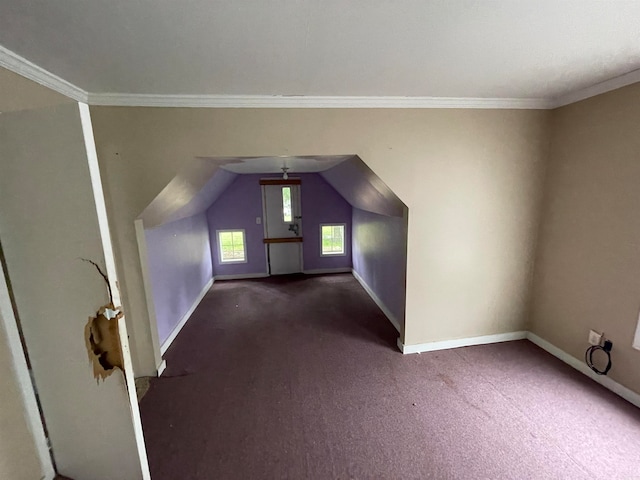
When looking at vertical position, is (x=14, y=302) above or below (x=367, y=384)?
above

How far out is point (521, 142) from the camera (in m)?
2.17

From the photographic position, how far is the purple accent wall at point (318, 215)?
15.1ft

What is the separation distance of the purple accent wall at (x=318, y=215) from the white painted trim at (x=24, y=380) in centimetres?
384

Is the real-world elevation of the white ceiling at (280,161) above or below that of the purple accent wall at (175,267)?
above

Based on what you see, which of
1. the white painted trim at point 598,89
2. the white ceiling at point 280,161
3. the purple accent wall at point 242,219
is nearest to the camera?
the white painted trim at point 598,89

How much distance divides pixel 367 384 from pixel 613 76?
2.67 m

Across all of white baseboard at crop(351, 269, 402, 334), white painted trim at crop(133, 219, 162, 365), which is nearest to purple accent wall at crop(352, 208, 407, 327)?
white baseboard at crop(351, 269, 402, 334)

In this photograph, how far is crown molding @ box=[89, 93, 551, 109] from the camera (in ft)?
5.71

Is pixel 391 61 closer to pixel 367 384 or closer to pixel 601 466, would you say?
pixel 367 384

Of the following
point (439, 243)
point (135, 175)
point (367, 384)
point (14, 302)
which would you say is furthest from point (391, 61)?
point (367, 384)

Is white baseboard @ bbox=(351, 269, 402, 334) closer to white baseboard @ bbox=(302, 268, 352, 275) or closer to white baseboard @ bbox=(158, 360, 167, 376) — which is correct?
white baseboard @ bbox=(302, 268, 352, 275)

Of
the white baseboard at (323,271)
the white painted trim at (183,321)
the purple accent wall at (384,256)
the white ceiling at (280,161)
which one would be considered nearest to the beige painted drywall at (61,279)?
the white ceiling at (280,161)

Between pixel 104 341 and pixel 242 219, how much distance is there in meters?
3.71

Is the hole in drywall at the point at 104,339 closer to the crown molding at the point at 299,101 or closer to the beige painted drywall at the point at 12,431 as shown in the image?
the beige painted drywall at the point at 12,431
